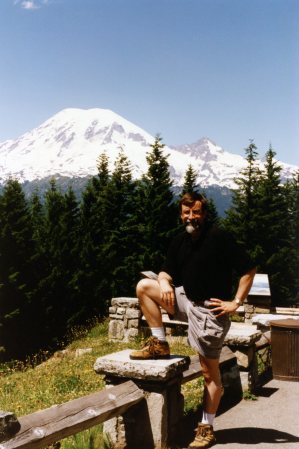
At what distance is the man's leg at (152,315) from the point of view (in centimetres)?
395

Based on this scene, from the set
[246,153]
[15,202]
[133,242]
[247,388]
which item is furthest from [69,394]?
[246,153]

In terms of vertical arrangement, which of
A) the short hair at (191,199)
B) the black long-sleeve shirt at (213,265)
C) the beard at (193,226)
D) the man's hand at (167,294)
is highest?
the short hair at (191,199)

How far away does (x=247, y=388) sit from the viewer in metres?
5.95

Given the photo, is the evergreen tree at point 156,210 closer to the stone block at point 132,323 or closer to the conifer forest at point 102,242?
the conifer forest at point 102,242

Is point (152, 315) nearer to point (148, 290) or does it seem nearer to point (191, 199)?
point (148, 290)

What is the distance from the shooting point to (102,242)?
3294cm

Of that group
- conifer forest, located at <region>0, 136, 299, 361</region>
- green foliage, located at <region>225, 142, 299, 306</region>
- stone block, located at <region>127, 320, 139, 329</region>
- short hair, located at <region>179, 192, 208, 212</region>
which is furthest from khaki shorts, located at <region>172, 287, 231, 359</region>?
green foliage, located at <region>225, 142, 299, 306</region>

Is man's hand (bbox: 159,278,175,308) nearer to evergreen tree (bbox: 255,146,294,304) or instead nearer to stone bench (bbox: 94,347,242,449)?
stone bench (bbox: 94,347,242,449)

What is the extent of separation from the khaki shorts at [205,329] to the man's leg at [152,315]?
7.6 inches

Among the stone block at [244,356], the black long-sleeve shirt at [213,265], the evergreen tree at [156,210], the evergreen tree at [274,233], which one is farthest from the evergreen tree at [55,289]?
the black long-sleeve shirt at [213,265]

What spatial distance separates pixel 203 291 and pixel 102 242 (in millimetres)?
29326

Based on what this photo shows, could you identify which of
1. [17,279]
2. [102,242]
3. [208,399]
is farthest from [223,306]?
[102,242]

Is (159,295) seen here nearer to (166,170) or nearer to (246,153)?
(166,170)

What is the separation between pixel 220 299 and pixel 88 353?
28.5ft
